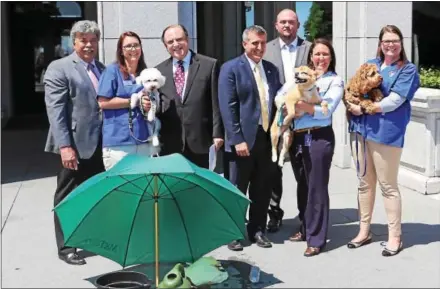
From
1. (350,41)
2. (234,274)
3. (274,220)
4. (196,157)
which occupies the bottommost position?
(234,274)

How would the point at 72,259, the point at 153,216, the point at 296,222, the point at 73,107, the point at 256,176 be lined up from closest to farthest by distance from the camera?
the point at 153,216
the point at 73,107
the point at 72,259
the point at 256,176
the point at 296,222

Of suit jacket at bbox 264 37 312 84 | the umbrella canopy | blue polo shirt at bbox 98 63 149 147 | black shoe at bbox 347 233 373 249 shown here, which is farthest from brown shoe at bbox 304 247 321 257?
blue polo shirt at bbox 98 63 149 147

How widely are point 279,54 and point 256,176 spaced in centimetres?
111

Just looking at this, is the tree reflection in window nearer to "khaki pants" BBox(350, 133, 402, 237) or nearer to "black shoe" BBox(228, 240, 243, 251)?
"black shoe" BBox(228, 240, 243, 251)

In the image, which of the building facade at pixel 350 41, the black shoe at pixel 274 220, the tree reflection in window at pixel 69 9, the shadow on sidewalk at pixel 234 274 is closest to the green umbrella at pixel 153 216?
the shadow on sidewalk at pixel 234 274

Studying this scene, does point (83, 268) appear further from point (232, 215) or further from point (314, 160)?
point (314, 160)

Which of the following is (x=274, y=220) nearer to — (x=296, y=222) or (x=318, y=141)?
(x=296, y=222)

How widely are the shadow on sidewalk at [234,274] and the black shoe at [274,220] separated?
875 millimetres

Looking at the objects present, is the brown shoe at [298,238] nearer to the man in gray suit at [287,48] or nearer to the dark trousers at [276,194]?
the man in gray suit at [287,48]

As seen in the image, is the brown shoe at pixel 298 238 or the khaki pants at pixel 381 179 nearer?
the khaki pants at pixel 381 179

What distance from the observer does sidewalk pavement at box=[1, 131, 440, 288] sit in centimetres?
469

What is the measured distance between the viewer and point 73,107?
491cm

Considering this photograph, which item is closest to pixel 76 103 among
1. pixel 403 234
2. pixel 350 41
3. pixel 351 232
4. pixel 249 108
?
pixel 249 108

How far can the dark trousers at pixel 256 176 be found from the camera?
5254mm
